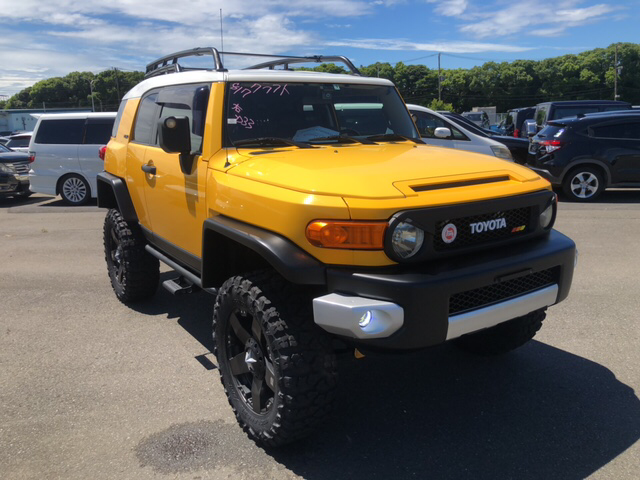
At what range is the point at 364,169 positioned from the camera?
2957 millimetres

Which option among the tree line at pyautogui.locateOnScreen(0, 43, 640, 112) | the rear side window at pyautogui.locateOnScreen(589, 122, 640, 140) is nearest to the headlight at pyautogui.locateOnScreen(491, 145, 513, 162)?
the rear side window at pyautogui.locateOnScreen(589, 122, 640, 140)

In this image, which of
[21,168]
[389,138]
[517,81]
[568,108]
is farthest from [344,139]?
[517,81]

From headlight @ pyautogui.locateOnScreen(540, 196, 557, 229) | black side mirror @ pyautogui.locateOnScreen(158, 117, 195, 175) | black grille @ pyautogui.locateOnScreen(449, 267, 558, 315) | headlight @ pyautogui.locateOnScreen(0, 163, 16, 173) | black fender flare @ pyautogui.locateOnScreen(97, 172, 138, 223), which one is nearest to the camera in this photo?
black grille @ pyautogui.locateOnScreen(449, 267, 558, 315)

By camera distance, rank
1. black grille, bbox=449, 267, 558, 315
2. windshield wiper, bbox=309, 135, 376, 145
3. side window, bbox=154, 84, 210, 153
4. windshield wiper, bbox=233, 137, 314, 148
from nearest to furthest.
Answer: black grille, bbox=449, 267, 558, 315 < windshield wiper, bbox=233, 137, 314, 148 < side window, bbox=154, 84, 210, 153 < windshield wiper, bbox=309, 135, 376, 145

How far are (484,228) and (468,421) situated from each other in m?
1.17

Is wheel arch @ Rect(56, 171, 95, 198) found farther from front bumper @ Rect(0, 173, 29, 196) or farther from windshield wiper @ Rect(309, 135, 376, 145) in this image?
windshield wiper @ Rect(309, 135, 376, 145)

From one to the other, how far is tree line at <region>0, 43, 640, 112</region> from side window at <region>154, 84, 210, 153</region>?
87388 mm

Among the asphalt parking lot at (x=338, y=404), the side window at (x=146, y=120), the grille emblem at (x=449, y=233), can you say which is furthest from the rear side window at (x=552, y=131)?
the grille emblem at (x=449, y=233)

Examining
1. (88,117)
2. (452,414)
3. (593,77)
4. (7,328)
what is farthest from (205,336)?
(593,77)

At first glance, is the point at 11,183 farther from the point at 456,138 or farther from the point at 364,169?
the point at 364,169

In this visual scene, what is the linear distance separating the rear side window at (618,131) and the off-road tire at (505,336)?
845cm

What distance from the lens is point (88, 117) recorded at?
1228 centimetres

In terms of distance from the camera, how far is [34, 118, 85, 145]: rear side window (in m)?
12.3

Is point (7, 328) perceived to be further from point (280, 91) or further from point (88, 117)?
point (88, 117)
